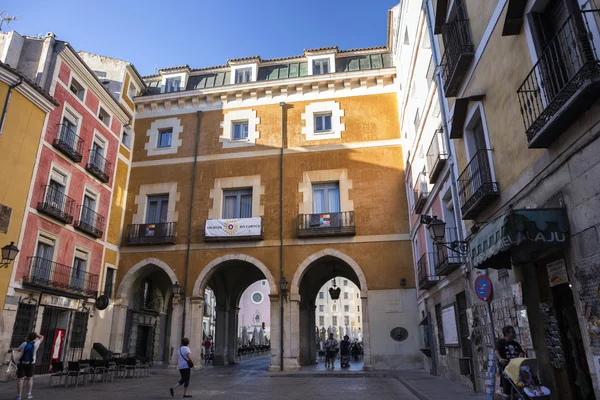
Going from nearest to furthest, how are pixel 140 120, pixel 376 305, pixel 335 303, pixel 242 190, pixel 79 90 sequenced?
pixel 376 305 < pixel 79 90 < pixel 242 190 < pixel 140 120 < pixel 335 303

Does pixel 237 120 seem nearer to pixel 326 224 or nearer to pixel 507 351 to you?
pixel 326 224

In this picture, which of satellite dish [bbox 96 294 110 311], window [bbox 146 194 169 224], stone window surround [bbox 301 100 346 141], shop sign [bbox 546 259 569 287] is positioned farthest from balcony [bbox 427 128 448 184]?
satellite dish [bbox 96 294 110 311]

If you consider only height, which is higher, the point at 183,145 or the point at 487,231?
the point at 183,145

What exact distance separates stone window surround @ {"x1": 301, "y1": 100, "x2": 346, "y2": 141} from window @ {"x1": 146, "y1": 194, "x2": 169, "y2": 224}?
7431 mm

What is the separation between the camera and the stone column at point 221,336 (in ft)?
73.3

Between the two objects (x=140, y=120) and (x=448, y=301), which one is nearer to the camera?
(x=448, y=301)

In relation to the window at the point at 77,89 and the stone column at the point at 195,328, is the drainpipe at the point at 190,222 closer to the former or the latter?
the stone column at the point at 195,328

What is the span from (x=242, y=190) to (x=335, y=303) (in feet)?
214

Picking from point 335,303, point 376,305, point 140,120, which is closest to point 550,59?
point 376,305

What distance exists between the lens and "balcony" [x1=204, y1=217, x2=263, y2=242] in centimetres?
1902

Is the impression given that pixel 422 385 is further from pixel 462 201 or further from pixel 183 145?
pixel 183 145

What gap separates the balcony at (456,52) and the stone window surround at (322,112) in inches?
392

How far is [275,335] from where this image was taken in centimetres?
1772

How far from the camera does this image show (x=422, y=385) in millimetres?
11211
